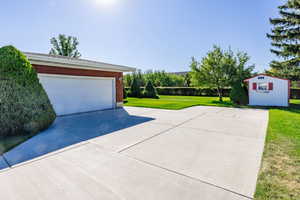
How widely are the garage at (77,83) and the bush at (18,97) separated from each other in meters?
1.82

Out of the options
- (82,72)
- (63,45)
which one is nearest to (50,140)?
(82,72)

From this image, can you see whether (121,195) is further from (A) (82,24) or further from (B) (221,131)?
(A) (82,24)

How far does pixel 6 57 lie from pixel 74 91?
3.79 meters

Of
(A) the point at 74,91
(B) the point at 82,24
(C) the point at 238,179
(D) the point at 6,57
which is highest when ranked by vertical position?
(B) the point at 82,24

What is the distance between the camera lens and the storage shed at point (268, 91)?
10.9m

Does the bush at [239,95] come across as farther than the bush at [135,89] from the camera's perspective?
No

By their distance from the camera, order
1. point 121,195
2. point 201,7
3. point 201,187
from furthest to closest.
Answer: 1. point 201,7
2. point 201,187
3. point 121,195

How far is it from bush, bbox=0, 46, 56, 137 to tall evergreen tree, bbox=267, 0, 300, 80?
21.4 meters

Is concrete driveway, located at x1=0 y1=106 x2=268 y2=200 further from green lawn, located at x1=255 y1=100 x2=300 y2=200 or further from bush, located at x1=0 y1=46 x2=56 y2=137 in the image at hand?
bush, located at x1=0 y1=46 x2=56 y2=137

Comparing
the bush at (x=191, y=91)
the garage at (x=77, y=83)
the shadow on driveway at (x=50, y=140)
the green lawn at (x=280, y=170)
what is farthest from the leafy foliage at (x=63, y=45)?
the green lawn at (x=280, y=170)

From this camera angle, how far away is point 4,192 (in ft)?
6.78

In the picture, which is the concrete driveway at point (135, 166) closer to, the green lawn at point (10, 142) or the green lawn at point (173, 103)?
the green lawn at point (10, 142)

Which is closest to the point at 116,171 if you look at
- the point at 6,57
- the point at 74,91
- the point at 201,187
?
the point at 201,187

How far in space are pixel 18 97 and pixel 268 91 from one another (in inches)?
560
